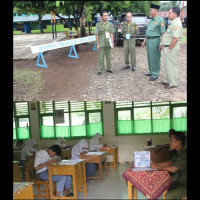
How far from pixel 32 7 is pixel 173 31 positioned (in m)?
1.25

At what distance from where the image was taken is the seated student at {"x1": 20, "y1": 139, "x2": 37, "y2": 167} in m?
3.35

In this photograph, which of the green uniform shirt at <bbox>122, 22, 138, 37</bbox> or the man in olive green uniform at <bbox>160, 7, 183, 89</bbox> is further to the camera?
the green uniform shirt at <bbox>122, 22, 138, 37</bbox>

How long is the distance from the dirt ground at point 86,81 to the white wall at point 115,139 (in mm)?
391

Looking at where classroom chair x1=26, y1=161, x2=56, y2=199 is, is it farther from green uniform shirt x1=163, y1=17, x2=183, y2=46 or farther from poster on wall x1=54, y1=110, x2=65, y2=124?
green uniform shirt x1=163, y1=17, x2=183, y2=46

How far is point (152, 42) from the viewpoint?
2498mm

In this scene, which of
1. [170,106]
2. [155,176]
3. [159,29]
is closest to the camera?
[155,176]

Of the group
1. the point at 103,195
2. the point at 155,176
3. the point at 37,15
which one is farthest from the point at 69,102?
the point at 103,195

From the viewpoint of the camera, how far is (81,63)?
258 centimetres

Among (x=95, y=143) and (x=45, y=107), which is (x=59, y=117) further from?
(x=95, y=143)

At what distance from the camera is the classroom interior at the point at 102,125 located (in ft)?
9.23

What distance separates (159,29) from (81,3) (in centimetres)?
73

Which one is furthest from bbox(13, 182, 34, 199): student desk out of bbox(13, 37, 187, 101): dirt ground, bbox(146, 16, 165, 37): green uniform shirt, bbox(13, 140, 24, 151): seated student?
bbox(146, 16, 165, 37): green uniform shirt

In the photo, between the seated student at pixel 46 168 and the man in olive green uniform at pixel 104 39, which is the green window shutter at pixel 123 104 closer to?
the man in olive green uniform at pixel 104 39
